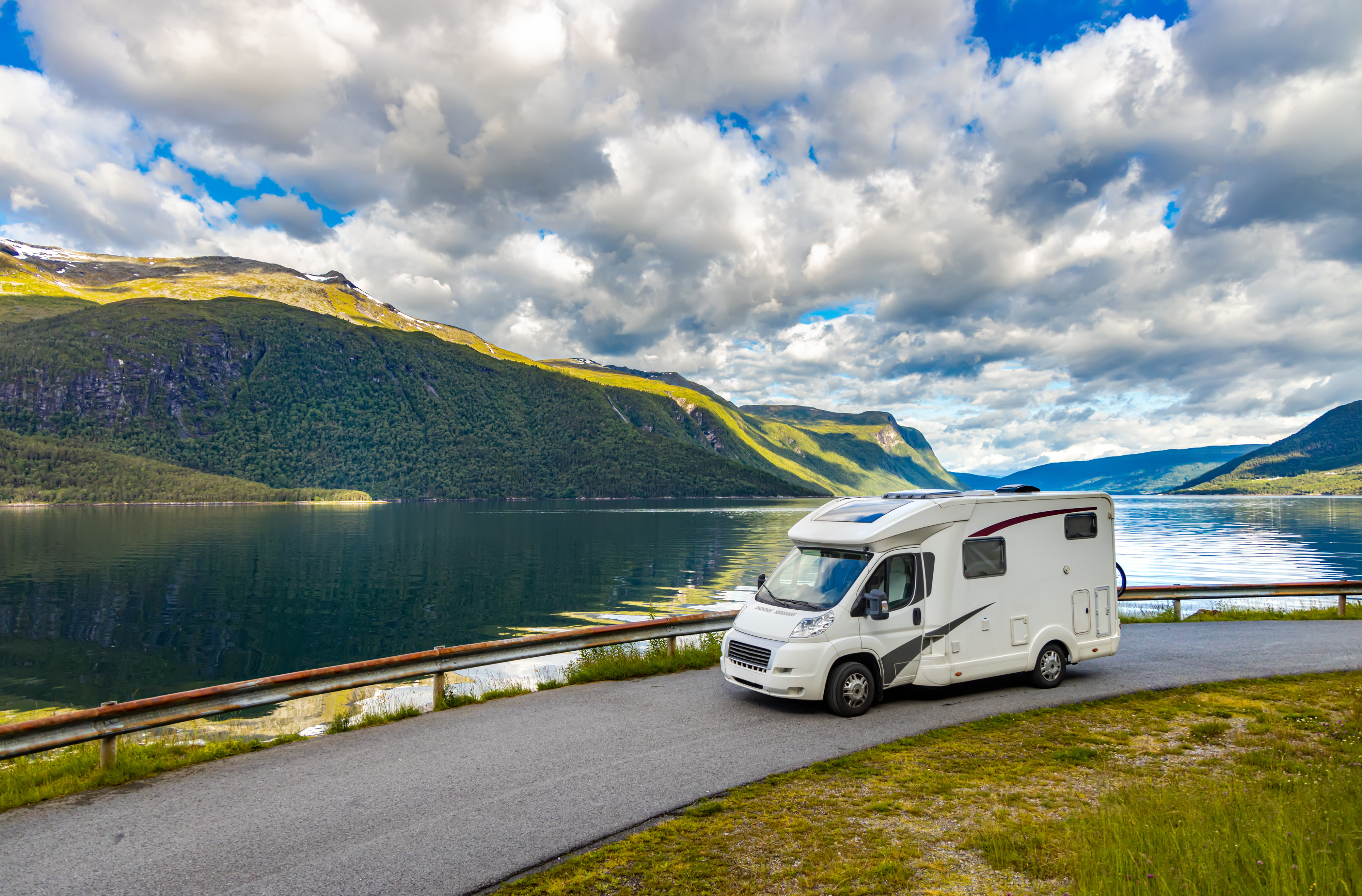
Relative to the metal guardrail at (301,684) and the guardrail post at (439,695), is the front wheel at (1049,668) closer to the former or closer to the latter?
the metal guardrail at (301,684)

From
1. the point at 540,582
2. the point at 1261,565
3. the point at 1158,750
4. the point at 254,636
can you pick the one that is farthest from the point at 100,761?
the point at 1261,565

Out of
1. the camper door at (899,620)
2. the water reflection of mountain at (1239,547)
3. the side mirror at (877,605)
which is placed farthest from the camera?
the water reflection of mountain at (1239,547)

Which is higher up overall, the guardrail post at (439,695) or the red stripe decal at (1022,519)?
the red stripe decal at (1022,519)

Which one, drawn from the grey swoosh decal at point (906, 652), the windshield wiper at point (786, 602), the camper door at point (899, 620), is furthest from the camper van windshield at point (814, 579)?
the grey swoosh decal at point (906, 652)

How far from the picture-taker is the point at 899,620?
34.4ft

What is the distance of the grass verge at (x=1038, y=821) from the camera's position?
4539 millimetres

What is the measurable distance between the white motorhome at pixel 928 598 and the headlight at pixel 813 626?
Answer: 0.04ft

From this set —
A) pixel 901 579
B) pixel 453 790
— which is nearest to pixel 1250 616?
pixel 901 579

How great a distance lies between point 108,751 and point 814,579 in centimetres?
917

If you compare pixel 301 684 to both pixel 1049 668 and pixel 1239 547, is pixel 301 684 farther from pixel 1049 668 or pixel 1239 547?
pixel 1239 547

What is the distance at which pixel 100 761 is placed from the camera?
328 inches

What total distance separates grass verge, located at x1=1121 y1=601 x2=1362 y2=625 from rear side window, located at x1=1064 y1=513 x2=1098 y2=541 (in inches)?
341

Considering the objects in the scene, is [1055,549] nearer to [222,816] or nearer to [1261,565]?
[222,816]

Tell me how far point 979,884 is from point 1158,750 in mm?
4766
